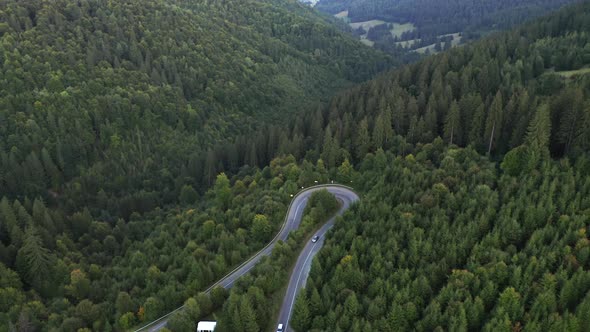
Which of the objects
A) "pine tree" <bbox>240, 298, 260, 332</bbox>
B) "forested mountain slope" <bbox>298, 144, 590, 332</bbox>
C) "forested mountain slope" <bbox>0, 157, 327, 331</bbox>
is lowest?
"forested mountain slope" <bbox>0, 157, 327, 331</bbox>

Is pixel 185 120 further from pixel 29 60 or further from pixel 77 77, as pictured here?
pixel 29 60

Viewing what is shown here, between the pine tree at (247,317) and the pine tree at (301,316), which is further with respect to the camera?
the pine tree at (247,317)

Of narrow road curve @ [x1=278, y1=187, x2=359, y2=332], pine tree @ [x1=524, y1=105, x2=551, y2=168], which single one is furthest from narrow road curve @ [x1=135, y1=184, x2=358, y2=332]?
pine tree @ [x1=524, y1=105, x2=551, y2=168]

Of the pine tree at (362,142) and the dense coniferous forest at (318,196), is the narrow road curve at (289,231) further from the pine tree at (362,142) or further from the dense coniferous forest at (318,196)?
the pine tree at (362,142)

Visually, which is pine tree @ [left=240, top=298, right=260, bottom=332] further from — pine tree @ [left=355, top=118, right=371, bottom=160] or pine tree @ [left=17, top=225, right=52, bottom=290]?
pine tree @ [left=355, top=118, right=371, bottom=160]

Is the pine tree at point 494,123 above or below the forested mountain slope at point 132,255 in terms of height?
above

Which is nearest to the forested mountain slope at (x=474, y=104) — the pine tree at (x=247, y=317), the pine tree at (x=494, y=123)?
the pine tree at (x=494, y=123)

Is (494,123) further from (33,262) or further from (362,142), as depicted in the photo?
(33,262)

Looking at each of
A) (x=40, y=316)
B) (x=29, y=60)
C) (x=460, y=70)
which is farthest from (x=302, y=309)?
(x=29, y=60)

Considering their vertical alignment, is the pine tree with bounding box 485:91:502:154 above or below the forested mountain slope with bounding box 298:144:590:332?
above
